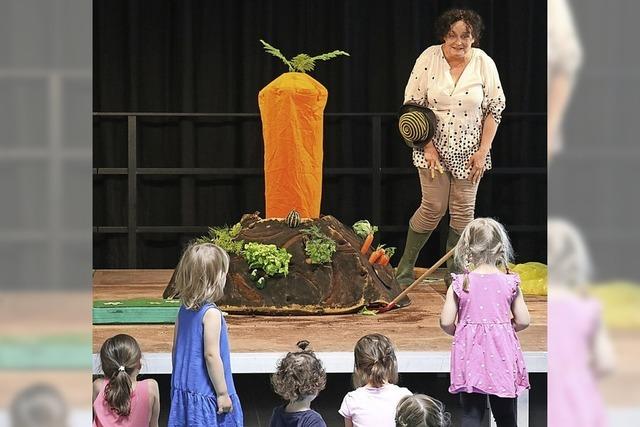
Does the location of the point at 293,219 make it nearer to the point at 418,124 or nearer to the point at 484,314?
the point at 418,124

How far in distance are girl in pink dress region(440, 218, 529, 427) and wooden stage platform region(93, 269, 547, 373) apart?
1.03 meters

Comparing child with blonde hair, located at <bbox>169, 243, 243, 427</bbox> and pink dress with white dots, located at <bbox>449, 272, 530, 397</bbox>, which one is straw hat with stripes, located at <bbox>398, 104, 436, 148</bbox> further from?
child with blonde hair, located at <bbox>169, 243, 243, 427</bbox>

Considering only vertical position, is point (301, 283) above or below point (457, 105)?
below

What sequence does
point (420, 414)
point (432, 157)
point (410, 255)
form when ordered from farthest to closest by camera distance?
point (410, 255), point (432, 157), point (420, 414)

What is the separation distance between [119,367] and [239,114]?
5.11 m

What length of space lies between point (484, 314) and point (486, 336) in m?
0.07

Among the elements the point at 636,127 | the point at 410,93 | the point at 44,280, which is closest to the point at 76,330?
the point at 44,280

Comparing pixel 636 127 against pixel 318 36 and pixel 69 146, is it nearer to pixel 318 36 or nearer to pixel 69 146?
pixel 69 146

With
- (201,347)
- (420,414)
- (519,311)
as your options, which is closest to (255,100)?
(519,311)

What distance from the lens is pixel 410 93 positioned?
240 inches

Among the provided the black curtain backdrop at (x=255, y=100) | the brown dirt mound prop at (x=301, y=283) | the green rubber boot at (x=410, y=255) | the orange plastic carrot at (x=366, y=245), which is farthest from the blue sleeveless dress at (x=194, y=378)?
the black curtain backdrop at (x=255, y=100)

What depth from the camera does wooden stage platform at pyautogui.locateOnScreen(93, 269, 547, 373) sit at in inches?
175

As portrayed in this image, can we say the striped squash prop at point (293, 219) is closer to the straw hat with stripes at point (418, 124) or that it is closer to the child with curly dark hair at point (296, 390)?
the straw hat with stripes at point (418, 124)

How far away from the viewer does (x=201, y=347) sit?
3.16 m
